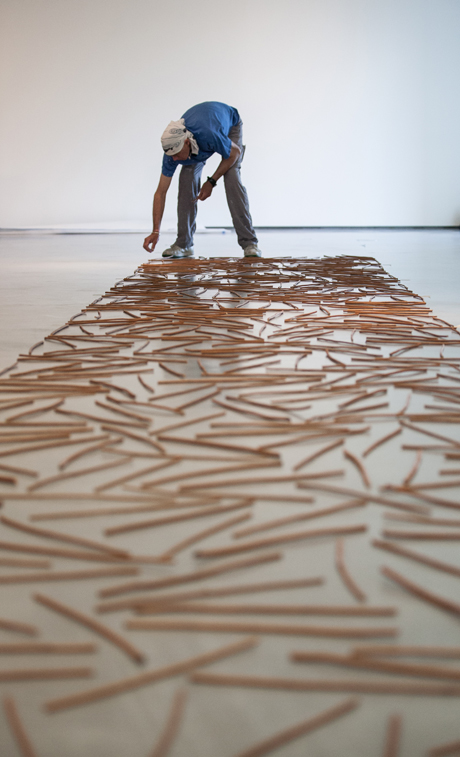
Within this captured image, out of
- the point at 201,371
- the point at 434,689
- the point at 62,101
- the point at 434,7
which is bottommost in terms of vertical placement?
the point at 434,689

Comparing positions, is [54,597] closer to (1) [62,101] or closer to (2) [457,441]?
(2) [457,441]

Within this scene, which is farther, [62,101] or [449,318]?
[62,101]

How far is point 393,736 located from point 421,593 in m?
0.19

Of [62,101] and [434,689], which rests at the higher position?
[62,101]

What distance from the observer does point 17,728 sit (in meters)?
0.51

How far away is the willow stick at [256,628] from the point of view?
24.4 inches

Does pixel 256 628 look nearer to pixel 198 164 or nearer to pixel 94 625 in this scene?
pixel 94 625

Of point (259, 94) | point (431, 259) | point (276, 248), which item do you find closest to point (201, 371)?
point (431, 259)

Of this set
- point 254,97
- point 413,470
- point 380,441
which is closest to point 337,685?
point 413,470

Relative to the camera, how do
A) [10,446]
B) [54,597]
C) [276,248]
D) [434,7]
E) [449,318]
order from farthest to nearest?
[434,7] → [276,248] → [449,318] → [10,446] → [54,597]

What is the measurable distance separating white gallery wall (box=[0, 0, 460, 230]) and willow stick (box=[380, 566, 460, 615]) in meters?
8.94

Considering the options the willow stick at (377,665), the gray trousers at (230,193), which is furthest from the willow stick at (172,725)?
the gray trousers at (230,193)

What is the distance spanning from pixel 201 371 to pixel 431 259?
12.3 ft

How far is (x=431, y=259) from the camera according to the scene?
4.89 m
